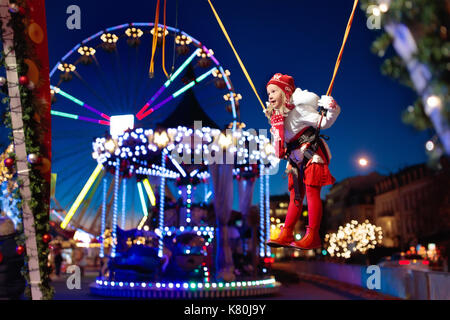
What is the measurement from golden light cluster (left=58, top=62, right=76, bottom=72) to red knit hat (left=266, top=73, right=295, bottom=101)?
1482 centimetres

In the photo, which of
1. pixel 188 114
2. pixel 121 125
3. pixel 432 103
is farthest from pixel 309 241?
pixel 188 114

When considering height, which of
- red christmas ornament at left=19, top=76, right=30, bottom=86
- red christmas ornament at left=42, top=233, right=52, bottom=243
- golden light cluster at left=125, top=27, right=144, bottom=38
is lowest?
red christmas ornament at left=42, top=233, right=52, bottom=243

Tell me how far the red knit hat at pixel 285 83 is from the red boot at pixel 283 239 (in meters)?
0.91

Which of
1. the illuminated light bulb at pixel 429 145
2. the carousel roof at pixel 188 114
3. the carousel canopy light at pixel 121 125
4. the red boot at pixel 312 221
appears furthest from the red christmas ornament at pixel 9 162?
the carousel roof at pixel 188 114

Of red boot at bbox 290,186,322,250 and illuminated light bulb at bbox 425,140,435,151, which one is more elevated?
illuminated light bulb at bbox 425,140,435,151

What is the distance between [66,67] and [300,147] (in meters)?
15.3

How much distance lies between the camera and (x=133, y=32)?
53.1 feet

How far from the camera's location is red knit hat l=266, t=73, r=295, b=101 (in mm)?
3266

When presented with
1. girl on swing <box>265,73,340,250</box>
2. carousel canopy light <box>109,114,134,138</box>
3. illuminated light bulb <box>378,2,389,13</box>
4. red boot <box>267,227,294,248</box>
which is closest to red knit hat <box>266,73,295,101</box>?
girl on swing <box>265,73,340,250</box>

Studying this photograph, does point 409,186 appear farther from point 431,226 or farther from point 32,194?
point 32,194

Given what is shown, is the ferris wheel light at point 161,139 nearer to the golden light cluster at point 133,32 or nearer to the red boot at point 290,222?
the golden light cluster at point 133,32

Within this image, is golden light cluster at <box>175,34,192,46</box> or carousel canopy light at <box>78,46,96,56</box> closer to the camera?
golden light cluster at <box>175,34,192,46</box>

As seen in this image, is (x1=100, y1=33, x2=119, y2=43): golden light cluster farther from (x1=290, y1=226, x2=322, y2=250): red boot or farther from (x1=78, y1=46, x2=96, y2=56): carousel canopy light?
(x1=290, y1=226, x2=322, y2=250): red boot

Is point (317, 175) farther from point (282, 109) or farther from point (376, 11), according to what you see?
point (376, 11)
